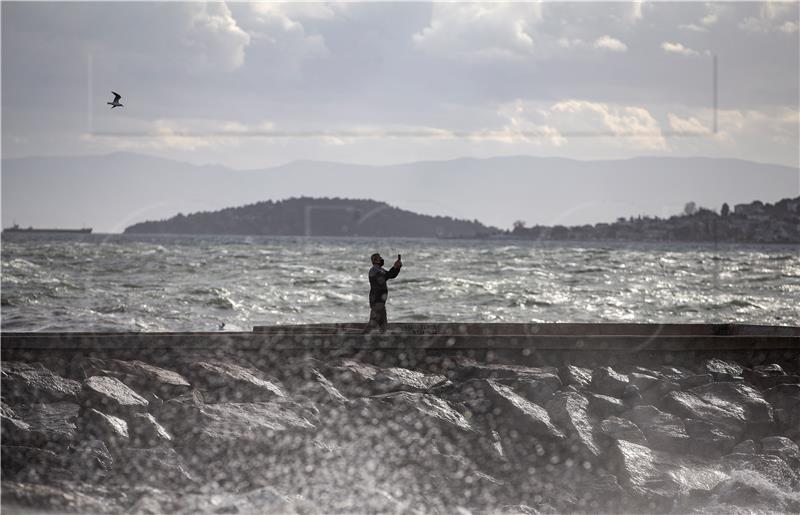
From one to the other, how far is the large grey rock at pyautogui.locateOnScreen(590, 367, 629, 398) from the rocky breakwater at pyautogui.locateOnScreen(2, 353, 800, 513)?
23 millimetres

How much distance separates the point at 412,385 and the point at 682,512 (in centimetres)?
435

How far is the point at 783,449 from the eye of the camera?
12555 millimetres

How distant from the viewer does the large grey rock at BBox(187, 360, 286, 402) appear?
12.8 m

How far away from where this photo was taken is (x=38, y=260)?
82625 millimetres

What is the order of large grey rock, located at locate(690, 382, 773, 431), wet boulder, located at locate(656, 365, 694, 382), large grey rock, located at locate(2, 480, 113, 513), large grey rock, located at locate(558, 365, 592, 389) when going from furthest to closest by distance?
wet boulder, located at locate(656, 365, 694, 382)
large grey rock, located at locate(558, 365, 592, 389)
large grey rock, located at locate(690, 382, 773, 431)
large grey rock, located at locate(2, 480, 113, 513)

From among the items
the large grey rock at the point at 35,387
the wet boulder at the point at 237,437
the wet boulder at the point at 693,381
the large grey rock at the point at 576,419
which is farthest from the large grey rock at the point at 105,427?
the wet boulder at the point at 693,381

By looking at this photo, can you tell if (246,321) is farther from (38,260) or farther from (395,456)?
(38,260)

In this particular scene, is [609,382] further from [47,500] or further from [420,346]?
[47,500]

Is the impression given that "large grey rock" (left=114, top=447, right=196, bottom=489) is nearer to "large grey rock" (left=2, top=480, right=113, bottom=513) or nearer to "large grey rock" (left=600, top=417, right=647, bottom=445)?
"large grey rock" (left=2, top=480, right=113, bottom=513)

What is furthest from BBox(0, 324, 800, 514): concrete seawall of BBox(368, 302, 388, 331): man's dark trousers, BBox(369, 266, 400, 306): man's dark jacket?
BBox(369, 266, 400, 306): man's dark jacket

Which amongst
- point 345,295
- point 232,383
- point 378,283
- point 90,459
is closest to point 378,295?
point 378,283

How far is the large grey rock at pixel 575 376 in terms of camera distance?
14141 mm

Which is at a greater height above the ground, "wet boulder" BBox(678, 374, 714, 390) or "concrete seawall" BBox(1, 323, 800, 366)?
"concrete seawall" BBox(1, 323, 800, 366)

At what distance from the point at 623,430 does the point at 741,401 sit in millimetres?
2272
